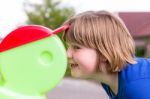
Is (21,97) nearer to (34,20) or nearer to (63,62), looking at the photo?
(63,62)

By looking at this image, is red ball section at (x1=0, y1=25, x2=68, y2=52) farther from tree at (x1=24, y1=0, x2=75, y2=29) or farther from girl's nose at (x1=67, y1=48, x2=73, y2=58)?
tree at (x1=24, y1=0, x2=75, y2=29)

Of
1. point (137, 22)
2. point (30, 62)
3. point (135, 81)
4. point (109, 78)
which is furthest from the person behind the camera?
point (137, 22)

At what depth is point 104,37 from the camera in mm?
1940

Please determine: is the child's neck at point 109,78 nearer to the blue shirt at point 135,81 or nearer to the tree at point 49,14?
the blue shirt at point 135,81

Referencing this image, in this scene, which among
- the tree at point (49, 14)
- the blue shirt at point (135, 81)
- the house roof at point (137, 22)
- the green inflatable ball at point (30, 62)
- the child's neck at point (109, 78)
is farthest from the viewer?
the house roof at point (137, 22)

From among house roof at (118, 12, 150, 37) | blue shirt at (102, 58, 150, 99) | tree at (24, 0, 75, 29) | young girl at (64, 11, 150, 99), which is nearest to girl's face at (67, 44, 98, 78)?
young girl at (64, 11, 150, 99)

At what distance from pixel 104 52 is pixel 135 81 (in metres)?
0.19

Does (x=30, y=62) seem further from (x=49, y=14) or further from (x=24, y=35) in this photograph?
(x=49, y=14)

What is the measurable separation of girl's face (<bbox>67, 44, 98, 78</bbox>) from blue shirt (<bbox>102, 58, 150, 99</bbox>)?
0.46ft

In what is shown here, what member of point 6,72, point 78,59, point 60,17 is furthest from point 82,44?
point 60,17

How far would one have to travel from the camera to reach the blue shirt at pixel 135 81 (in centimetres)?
185

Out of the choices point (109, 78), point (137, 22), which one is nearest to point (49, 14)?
point (137, 22)

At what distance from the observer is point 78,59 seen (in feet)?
6.21

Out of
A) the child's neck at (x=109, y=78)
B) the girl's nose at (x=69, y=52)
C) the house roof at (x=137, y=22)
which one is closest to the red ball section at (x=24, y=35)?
the girl's nose at (x=69, y=52)
